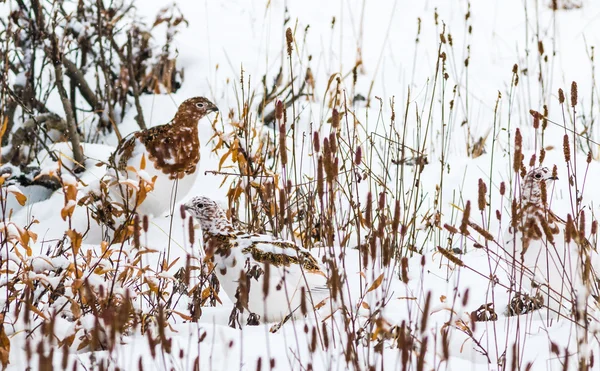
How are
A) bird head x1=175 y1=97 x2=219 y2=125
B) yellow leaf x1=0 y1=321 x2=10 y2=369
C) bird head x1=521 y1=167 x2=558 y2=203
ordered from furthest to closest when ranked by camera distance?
bird head x1=175 y1=97 x2=219 y2=125 < bird head x1=521 y1=167 x2=558 y2=203 < yellow leaf x1=0 y1=321 x2=10 y2=369

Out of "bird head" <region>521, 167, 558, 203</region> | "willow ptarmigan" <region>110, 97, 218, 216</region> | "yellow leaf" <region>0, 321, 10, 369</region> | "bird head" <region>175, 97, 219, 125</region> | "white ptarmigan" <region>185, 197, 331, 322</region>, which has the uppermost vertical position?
"bird head" <region>175, 97, 219, 125</region>

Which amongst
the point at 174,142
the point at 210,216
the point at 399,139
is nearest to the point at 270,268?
the point at 210,216

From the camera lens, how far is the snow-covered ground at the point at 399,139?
2.08 meters

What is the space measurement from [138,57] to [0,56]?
3.79 ft

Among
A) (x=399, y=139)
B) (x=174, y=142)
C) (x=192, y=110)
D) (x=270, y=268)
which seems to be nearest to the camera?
(x=270, y=268)

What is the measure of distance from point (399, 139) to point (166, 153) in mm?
989

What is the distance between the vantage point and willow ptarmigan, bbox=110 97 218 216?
329cm

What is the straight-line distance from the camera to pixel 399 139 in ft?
9.01

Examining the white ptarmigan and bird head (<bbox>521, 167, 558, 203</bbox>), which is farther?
bird head (<bbox>521, 167, 558, 203</bbox>)

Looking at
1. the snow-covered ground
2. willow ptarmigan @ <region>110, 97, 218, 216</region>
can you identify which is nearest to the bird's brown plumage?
willow ptarmigan @ <region>110, 97, 218, 216</region>

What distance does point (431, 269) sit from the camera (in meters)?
3.14

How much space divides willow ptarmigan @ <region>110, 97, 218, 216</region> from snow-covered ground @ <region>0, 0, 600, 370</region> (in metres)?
0.15

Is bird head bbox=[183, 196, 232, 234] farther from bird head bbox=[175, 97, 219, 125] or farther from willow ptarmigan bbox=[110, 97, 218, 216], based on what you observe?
bird head bbox=[175, 97, 219, 125]

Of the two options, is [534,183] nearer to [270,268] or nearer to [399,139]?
[399,139]
